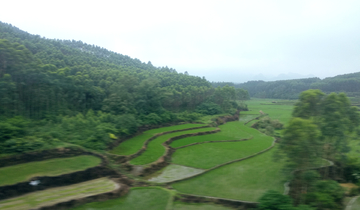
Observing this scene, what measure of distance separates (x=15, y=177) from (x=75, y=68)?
31.7m

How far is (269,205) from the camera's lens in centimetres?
966

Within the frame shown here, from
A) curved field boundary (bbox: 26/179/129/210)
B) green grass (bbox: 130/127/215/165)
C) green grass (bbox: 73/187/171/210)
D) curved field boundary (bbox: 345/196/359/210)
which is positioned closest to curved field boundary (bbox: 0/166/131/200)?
curved field boundary (bbox: 26/179/129/210)

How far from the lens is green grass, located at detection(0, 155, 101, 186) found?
10.1 metres

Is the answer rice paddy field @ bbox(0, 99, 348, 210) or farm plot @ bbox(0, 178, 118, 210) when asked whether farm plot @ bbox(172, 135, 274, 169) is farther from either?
farm plot @ bbox(0, 178, 118, 210)

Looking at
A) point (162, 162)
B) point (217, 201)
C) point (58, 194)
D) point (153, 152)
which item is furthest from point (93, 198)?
point (153, 152)

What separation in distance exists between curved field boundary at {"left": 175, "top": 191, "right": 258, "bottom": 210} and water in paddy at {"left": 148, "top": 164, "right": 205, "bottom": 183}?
320 centimetres

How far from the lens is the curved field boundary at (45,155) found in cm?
1108

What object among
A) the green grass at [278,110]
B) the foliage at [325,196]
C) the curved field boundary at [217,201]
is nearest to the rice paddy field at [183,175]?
the curved field boundary at [217,201]

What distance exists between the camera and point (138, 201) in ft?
34.7

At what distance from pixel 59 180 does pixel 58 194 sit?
1.01m

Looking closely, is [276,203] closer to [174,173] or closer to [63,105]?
[174,173]

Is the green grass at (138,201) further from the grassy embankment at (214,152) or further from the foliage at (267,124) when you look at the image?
the foliage at (267,124)

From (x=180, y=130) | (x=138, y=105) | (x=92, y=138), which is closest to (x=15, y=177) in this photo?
(x=92, y=138)

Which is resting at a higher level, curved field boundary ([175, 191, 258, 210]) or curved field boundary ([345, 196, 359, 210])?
curved field boundary ([175, 191, 258, 210])
